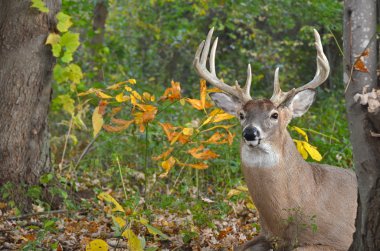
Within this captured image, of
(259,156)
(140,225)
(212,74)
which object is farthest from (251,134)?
(140,225)

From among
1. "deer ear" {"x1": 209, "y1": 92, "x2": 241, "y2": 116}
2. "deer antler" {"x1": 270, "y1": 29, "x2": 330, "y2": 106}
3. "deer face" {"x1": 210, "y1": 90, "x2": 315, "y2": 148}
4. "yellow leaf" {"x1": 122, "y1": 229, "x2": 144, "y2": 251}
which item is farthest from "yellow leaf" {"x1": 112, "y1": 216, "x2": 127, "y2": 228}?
"deer antler" {"x1": 270, "y1": 29, "x2": 330, "y2": 106}

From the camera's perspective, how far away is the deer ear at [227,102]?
18.6 ft

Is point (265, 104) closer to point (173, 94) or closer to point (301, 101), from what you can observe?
point (301, 101)

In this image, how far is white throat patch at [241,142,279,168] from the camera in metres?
5.10

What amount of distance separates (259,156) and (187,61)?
10.5m

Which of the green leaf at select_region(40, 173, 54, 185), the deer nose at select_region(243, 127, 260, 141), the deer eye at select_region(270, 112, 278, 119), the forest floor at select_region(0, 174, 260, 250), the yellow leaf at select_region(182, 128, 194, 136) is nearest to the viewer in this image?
the deer nose at select_region(243, 127, 260, 141)

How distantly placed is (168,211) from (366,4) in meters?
3.04

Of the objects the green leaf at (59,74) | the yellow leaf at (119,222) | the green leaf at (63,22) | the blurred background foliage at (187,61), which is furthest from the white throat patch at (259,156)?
the green leaf at (59,74)

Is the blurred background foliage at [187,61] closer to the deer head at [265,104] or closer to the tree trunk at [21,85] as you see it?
the tree trunk at [21,85]

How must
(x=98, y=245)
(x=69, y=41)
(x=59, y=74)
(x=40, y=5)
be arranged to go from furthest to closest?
(x=59, y=74) → (x=69, y=41) → (x=40, y=5) → (x=98, y=245)

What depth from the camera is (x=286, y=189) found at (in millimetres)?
5129

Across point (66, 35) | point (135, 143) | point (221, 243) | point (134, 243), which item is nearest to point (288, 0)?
point (135, 143)

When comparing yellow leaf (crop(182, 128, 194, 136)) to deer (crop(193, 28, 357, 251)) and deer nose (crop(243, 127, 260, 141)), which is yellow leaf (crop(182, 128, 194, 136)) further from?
deer nose (crop(243, 127, 260, 141))

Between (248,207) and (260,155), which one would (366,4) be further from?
(248,207)
